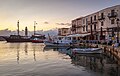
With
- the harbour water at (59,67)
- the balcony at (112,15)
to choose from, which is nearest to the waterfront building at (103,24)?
the balcony at (112,15)

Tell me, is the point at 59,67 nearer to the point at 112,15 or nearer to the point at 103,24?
the point at 112,15

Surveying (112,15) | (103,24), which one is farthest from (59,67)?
(103,24)

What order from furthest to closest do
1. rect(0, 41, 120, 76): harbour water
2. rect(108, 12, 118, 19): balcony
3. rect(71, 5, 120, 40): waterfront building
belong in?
rect(108, 12, 118, 19): balcony, rect(71, 5, 120, 40): waterfront building, rect(0, 41, 120, 76): harbour water

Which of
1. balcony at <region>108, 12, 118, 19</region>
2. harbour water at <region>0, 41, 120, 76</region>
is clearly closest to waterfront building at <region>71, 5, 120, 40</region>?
balcony at <region>108, 12, 118, 19</region>

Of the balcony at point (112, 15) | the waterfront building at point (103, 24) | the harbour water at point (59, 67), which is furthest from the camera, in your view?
the balcony at point (112, 15)

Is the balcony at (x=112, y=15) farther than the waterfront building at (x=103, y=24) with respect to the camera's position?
Yes

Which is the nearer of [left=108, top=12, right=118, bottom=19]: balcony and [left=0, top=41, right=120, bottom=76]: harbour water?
[left=0, top=41, right=120, bottom=76]: harbour water

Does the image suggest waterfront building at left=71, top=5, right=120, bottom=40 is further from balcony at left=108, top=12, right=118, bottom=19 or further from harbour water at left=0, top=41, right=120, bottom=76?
harbour water at left=0, top=41, right=120, bottom=76

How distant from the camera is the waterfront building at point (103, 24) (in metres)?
55.8

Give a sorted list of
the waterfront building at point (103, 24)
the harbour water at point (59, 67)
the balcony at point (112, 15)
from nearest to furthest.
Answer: the harbour water at point (59, 67)
the waterfront building at point (103, 24)
the balcony at point (112, 15)

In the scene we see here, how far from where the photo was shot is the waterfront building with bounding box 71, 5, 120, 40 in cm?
5583

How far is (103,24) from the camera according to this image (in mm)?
62531

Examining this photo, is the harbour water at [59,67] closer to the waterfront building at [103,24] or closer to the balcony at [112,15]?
the waterfront building at [103,24]

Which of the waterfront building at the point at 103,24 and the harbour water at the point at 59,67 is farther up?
the waterfront building at the point at 103,24
